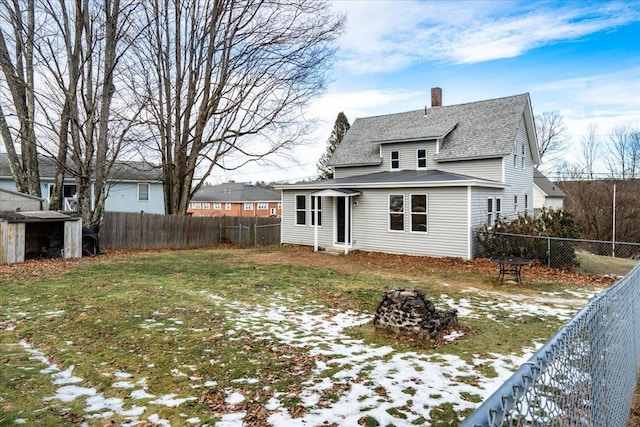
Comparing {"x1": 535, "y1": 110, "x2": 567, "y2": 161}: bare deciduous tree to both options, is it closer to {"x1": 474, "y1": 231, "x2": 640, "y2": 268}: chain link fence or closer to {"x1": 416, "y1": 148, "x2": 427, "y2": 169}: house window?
{"x1": 416, "y1": 148, "x2": 427, "y2": 169}: house window

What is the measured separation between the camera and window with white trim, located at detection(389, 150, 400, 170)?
1912cm

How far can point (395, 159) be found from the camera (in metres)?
19.2

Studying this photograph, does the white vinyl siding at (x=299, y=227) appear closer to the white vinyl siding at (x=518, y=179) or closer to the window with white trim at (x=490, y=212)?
the window with white trim at (x=490, y=212)

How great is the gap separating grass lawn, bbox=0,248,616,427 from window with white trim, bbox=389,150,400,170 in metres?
9.64

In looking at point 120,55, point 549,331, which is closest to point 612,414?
point 549,331

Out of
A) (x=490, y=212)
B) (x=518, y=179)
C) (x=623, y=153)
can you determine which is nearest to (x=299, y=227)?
(x=490, y=212)

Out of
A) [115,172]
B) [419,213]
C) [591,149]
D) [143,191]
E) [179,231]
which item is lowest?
[179,231]

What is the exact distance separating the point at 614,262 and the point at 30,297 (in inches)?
777

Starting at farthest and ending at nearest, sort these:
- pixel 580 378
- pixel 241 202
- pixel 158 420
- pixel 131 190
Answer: pixel 241 202, pixel 131 190, pixel 158 420, pixel 580 378

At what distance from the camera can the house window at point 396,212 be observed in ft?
51.7

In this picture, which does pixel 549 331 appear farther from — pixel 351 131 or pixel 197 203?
pixel 197 203

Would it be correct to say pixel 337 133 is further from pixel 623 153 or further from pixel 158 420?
pixel 158 420

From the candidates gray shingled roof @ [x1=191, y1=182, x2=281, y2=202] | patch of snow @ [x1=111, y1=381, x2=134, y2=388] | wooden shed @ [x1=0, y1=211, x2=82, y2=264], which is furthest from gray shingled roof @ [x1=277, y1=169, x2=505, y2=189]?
gray shingled roof @ [x1=191, y1=182, x2=281, y2=202]

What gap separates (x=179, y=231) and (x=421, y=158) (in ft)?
40.7
